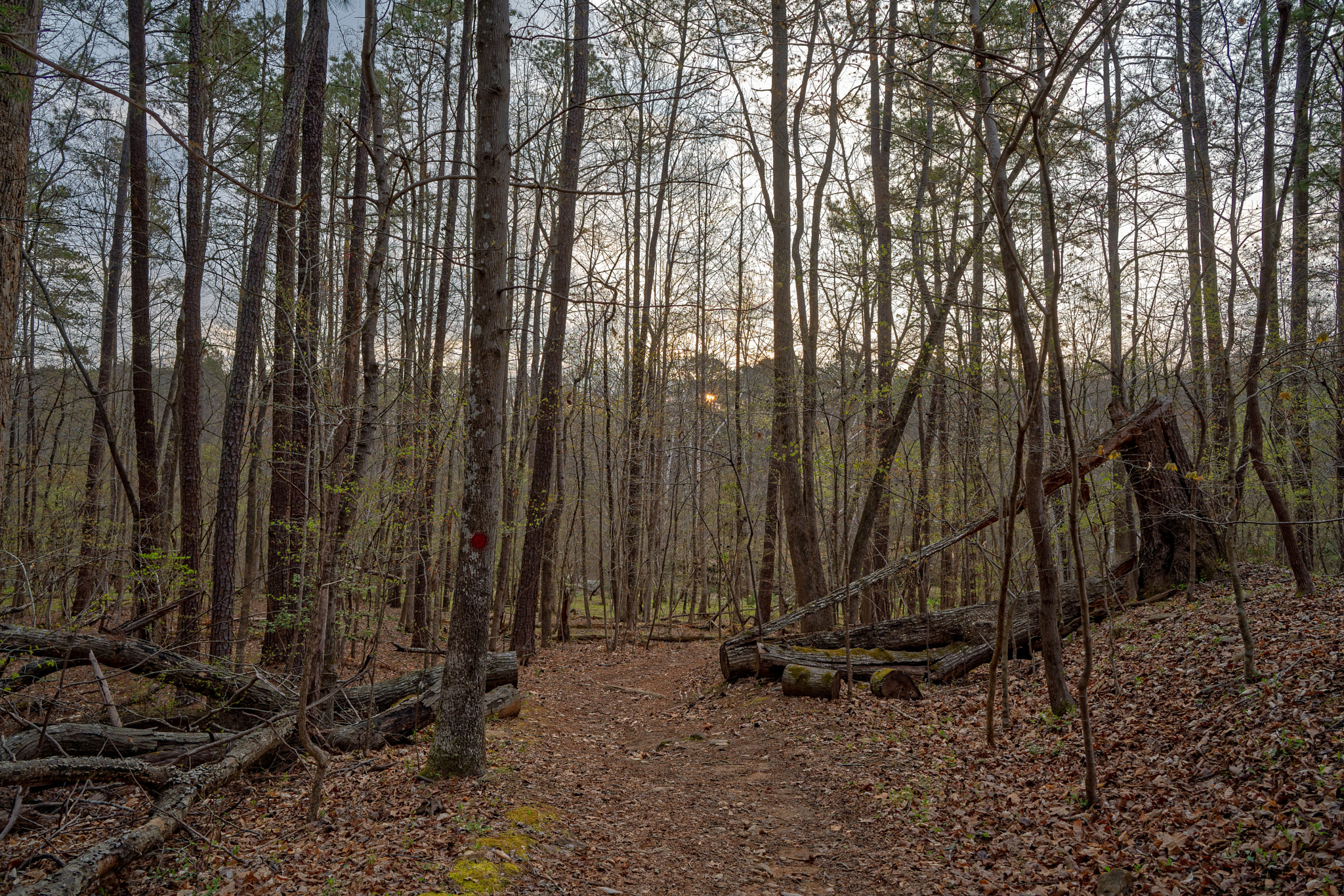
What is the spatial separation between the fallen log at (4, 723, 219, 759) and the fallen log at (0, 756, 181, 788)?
0.72 m

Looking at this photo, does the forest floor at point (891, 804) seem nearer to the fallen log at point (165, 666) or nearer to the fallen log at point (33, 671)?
the fallen log at point (165, 666)

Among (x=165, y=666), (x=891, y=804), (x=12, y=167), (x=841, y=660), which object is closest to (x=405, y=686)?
(x=165, y=666)

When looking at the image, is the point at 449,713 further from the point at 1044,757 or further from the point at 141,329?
the point at 141,329

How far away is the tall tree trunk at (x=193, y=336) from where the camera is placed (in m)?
9.42

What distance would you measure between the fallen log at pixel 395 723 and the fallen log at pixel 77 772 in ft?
6.03

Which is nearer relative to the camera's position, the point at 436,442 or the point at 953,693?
the point at 953,693

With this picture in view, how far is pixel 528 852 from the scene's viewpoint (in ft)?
14.4

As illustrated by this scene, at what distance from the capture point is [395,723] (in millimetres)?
6793

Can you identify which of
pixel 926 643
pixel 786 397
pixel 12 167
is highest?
pixel 12 167

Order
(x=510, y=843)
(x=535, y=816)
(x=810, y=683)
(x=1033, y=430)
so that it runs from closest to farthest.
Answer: (x=510, y=843) < (x=535, y=816) < (x=1033, y=430) < (x=810, y=683)

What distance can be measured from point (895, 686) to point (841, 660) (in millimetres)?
828

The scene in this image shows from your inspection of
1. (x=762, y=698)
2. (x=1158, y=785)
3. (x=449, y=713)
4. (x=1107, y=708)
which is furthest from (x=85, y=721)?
(x=1107, y=708)

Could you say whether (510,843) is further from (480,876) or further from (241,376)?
(241,376)

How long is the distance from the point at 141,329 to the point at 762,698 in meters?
11.2
